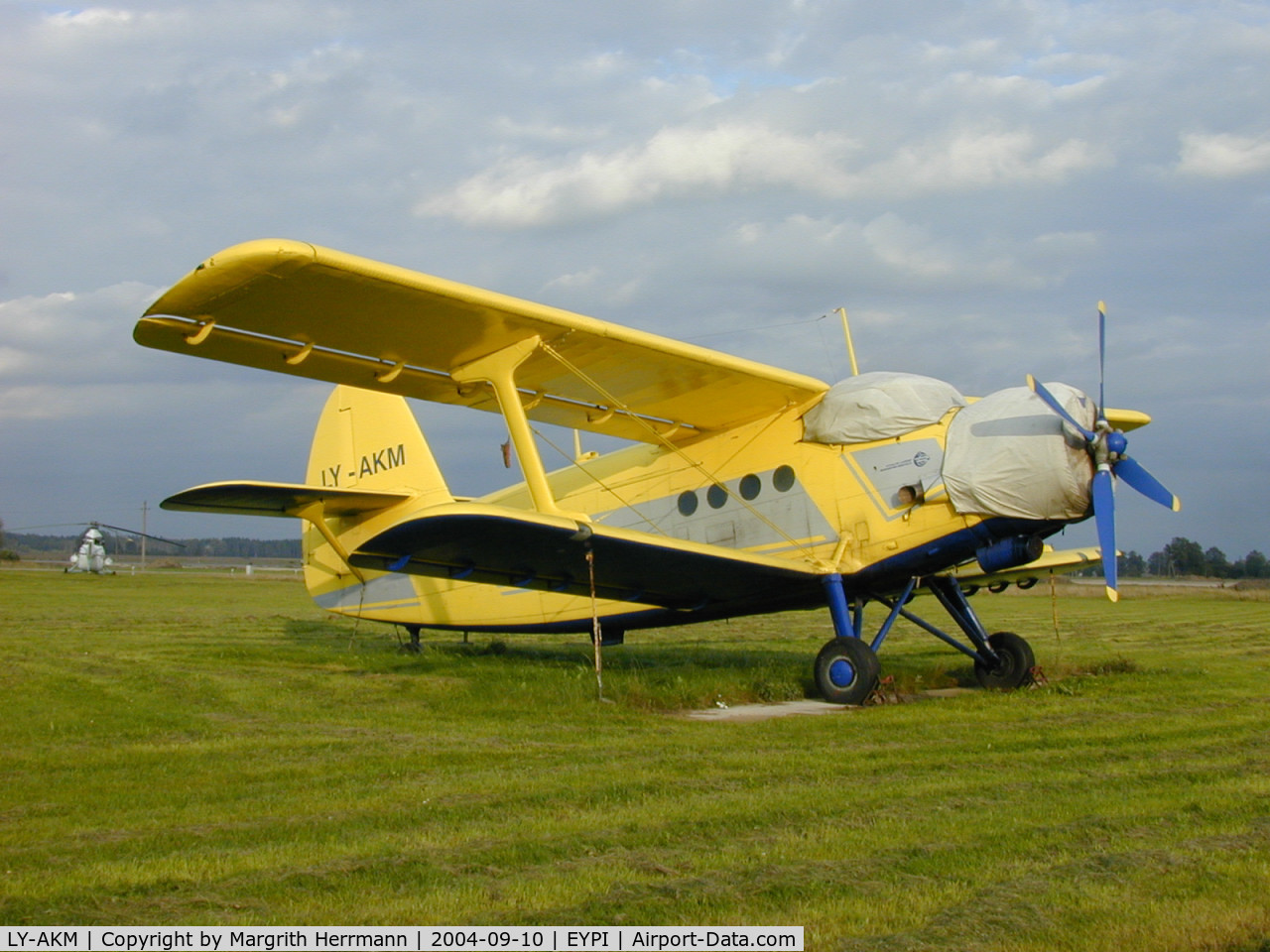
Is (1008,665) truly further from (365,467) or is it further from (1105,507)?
(365,467)

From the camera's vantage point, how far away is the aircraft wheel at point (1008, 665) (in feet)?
38.8

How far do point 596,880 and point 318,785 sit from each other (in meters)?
2.74

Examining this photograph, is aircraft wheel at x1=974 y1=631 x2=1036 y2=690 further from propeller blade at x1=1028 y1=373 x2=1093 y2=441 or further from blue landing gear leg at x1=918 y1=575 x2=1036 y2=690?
propeller blade at x1=1028 y1=373 x2=1093 y2=441

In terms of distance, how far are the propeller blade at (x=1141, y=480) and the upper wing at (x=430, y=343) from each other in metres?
3.12

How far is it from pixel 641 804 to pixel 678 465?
7.33 metres

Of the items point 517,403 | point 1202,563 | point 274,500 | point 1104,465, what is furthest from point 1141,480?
point 1202,563

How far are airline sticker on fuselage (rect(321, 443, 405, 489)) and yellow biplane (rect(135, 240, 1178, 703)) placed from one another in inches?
83.5

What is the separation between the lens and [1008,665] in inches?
470

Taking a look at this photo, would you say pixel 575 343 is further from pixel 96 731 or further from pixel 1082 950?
pixel 1082 950

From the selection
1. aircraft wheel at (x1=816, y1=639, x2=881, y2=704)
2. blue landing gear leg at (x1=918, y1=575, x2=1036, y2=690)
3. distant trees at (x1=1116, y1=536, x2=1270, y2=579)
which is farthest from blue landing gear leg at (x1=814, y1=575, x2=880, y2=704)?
distant trees at (x1=1116, y1=536, x2=1270, y2=579)

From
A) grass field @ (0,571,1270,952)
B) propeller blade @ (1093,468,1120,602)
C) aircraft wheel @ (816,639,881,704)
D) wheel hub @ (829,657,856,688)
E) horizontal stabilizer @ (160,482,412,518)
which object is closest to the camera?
grass field @ (0,571,1270,952)

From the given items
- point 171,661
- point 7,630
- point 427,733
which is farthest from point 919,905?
point 7,630

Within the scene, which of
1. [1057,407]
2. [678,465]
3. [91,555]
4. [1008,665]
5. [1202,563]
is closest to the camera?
[1057,407]

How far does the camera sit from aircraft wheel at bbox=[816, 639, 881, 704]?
33.2 feet
